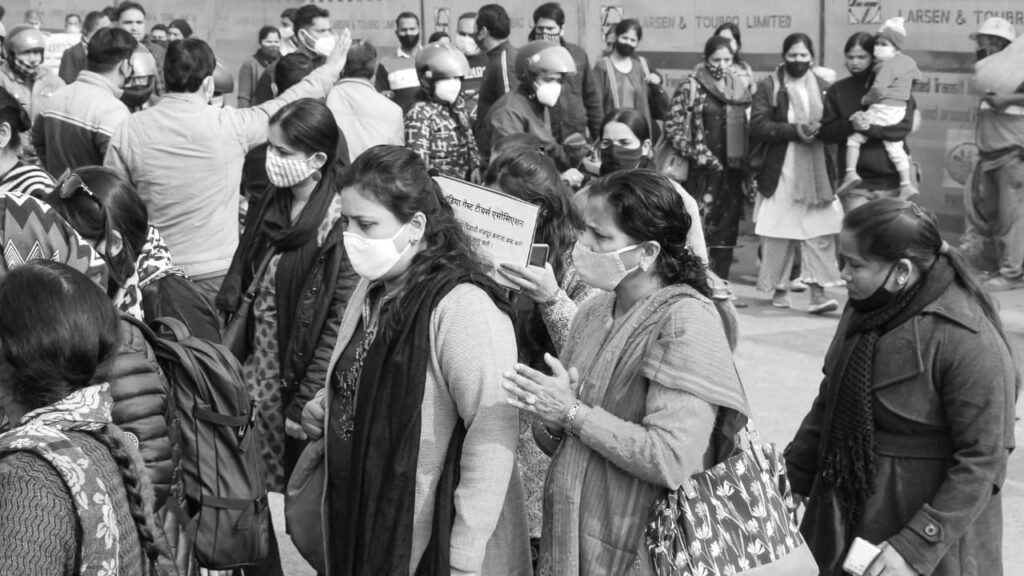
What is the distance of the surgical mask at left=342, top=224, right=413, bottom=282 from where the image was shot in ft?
10.7

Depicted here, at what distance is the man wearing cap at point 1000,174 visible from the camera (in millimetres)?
9828

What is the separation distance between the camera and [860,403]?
3543 millimetres

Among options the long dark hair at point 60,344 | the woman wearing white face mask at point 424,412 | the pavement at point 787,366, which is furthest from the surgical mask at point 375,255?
the pavement at point 787,366

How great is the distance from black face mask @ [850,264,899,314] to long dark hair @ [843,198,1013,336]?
6 centimetres

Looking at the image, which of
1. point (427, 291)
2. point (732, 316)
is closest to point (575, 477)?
point (427, 291)

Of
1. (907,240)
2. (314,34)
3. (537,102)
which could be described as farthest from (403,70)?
(907,240)

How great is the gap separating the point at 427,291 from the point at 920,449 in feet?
4.47

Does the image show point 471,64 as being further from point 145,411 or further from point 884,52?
point 145,411

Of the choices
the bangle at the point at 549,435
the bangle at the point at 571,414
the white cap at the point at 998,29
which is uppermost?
the bangle at the point at 571,414

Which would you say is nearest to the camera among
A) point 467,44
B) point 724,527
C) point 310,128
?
point 724,527

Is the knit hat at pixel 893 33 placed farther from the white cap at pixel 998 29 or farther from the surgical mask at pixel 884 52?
the white cap at pixel 998 29

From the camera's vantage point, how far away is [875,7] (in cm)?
1126

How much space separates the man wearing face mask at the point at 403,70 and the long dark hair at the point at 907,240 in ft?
25.2

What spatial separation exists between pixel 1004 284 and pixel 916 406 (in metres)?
7.11
